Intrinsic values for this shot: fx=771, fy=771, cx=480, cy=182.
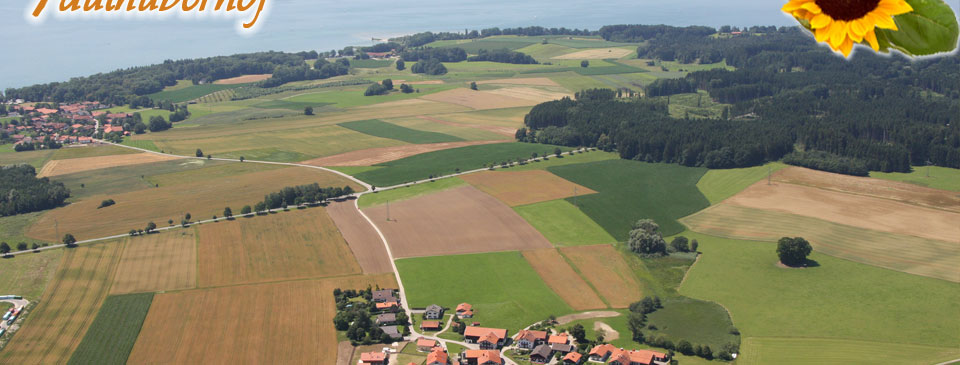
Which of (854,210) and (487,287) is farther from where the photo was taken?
(854,210)

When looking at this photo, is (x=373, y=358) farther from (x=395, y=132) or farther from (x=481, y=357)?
(x=395, y=132)

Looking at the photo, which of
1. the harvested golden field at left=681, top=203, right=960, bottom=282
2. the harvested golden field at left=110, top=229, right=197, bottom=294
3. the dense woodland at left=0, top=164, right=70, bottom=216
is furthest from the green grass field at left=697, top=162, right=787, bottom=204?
the dense woodland at left=0, top=164, right=70, bottom=216

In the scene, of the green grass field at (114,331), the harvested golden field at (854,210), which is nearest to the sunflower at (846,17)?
the green grass field at (114,331)

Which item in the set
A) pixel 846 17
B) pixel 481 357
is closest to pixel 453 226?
pixel 481 357

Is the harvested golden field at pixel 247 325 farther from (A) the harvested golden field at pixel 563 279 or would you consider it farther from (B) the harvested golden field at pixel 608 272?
(B) the harvested golden field at pixel 608 272

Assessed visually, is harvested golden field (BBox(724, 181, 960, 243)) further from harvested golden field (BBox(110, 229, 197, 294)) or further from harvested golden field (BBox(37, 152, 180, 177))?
harvested golden field (BBox(37, 152, 180, 177))

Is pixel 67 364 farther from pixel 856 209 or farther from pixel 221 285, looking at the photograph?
pixel 856 209

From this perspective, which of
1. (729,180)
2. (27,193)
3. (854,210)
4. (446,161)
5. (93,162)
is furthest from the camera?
(93,162)
